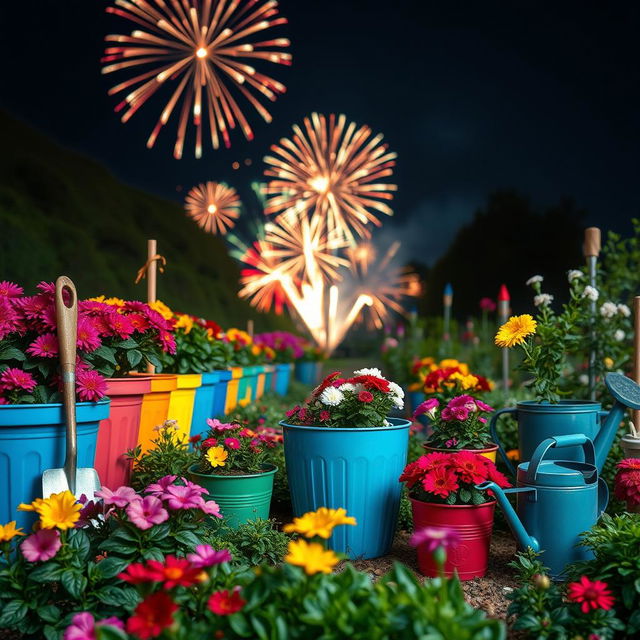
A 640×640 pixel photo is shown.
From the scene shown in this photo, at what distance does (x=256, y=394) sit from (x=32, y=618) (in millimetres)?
5352

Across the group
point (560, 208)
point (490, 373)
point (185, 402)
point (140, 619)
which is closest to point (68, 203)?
point (490, 373)

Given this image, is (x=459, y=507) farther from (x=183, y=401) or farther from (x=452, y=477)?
(x=183, y=401)

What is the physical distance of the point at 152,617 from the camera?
1299 mm

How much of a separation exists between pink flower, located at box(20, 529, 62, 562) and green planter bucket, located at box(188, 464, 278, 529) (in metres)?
0.96

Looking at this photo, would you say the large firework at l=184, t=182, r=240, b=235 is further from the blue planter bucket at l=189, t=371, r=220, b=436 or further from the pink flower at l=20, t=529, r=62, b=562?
the pink flower at l=20, t=529, r=62, b=562

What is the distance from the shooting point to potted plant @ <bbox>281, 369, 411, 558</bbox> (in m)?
2.59

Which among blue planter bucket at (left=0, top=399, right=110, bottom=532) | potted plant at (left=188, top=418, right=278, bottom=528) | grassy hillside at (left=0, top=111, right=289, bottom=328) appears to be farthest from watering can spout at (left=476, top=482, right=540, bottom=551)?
grassy hillside at (left=0, top=111, right=289, bottom=328)

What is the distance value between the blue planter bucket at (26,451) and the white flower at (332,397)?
37.5 inches

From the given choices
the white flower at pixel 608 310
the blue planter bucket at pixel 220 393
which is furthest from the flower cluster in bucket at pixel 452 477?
the blue planter bucket at pixel 220 393

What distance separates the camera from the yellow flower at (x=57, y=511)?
5.55 feet

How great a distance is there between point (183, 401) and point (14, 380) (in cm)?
147

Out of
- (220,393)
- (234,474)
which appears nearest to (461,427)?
(234,474)

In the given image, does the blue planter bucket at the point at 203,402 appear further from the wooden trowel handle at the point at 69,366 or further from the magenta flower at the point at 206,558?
the magenta flower at the point at 206,558

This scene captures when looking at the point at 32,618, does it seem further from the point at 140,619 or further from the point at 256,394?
the point at 256,394
